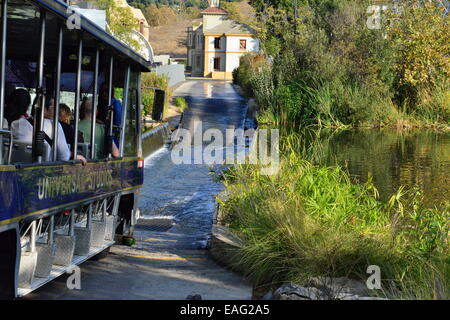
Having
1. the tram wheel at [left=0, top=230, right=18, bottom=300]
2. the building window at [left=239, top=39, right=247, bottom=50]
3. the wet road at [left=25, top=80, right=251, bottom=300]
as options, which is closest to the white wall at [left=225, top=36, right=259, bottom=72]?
the building window at [left=239, top=39, right=247, bottom=50]

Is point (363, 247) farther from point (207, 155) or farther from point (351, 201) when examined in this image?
point (207, 155)

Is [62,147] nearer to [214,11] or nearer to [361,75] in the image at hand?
[361,75]

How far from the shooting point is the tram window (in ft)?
34.3

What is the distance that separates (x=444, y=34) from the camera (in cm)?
4172

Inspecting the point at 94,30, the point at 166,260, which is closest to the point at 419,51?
the point at 166,260

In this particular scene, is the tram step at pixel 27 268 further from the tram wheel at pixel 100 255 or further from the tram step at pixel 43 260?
the tram wheel at pixel 100 255

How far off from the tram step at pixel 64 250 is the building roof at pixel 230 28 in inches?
3161

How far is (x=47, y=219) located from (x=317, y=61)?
33973 millimetres

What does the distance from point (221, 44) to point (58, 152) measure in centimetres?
8390

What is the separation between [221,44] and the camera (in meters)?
90.4

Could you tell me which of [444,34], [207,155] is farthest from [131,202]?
[444,34]

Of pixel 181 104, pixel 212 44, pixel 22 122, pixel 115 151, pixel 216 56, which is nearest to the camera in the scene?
pixel 22 122

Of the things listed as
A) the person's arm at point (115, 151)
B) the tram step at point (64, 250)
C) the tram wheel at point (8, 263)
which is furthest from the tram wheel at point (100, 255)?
the tram wheel at point (8, 263)

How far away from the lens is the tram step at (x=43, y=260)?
7.17 metres
